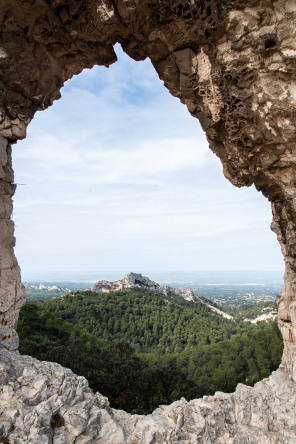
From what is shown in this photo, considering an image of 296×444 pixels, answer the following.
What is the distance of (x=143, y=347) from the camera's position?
34531mm

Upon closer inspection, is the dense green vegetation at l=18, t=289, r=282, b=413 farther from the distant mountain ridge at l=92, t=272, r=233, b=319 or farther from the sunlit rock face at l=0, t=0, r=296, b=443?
the sunlit rock face at l=0, t=0, r=296, b=443

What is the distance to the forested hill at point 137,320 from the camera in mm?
36031

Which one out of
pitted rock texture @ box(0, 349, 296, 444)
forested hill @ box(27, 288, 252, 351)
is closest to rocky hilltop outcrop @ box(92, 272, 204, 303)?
forested hill @ box(27, 288, 252, 351)

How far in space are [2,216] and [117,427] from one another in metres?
6.38

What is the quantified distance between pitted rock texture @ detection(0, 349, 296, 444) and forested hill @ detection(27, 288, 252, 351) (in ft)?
89.7

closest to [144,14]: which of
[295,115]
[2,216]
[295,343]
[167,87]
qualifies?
[167,87]

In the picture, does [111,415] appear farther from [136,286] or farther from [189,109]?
[136,286]

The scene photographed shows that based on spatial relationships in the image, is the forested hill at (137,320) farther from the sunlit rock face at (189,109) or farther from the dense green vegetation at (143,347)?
the sunlit rock face at (189,109)

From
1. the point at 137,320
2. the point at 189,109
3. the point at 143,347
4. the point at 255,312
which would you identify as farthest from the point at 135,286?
the point at 189,109

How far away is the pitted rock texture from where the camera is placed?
577 cm

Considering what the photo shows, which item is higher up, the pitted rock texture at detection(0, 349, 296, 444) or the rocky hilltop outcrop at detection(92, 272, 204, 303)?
the pitted rock texture at detection(0, 349, 296, 444)

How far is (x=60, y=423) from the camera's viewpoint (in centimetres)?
595

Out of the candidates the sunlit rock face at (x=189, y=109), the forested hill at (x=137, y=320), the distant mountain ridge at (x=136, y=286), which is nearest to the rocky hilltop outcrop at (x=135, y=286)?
the distant mountain ridge at (x=136, y=286)

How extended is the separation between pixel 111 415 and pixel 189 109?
9.11 metres
